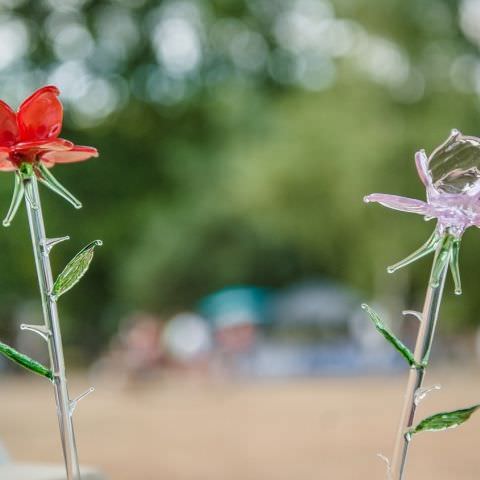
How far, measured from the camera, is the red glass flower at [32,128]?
1.89m

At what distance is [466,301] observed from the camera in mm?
24891

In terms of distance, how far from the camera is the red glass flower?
74.5 inches

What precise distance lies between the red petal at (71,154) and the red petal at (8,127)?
7 cm

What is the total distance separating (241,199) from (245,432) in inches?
524

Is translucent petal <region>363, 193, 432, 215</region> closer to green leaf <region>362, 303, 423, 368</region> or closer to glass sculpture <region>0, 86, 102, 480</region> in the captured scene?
green leaf <region>362, 303, 423, 368</region>

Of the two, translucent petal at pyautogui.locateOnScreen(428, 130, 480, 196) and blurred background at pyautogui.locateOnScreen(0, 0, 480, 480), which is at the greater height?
blurred background at pyautogui.locateOnScreen(0, 0, 480, 480)

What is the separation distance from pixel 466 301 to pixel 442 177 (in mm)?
23719

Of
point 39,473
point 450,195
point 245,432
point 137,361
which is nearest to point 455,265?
point 450,195

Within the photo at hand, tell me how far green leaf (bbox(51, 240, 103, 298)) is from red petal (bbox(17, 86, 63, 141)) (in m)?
0.24

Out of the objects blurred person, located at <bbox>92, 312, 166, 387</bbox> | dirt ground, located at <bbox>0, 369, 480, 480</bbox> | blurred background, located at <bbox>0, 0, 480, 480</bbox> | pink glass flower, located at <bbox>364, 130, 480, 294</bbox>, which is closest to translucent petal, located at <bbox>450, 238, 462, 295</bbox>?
pink glass flower, located at <bbox>364, 130, 480, 294</bbox>

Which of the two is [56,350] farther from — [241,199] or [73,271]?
[241,199]

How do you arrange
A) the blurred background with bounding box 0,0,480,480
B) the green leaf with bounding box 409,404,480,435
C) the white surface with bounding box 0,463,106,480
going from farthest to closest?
the blurred background with bounding box 0,0,480,480, the white surface with bounding box 0,463,106,480, the green leaf with bounding box 409,404,480,435

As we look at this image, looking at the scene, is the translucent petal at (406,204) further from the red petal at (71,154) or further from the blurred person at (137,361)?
the blurred person at (137,361)

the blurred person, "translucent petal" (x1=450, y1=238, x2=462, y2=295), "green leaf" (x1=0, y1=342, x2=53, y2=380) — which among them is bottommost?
"green leaf" (x1=0, y1=342, x2=53, y2=380)
